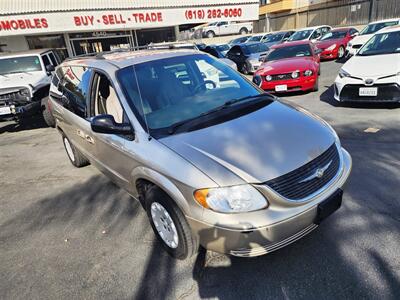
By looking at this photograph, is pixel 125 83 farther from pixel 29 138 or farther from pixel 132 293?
pixel 29 138

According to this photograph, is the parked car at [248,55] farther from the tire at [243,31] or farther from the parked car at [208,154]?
the tire at [243,31]

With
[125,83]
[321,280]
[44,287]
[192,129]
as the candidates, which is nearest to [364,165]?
[321,280]

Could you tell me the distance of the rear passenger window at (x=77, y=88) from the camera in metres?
3.52

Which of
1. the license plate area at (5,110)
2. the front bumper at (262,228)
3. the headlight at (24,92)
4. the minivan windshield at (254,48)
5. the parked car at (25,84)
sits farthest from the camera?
the minivan windshield at (254,48)

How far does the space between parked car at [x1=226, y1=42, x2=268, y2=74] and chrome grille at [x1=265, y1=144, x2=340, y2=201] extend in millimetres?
10670

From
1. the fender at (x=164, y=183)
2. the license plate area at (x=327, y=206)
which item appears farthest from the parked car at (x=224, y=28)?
the license plate area at (x=327, y=206)

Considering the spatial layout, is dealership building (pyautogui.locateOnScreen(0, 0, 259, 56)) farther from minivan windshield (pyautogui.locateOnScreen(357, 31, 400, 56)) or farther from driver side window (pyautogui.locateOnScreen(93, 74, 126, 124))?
driver side window (pyautogui.locateOnScreen(93, 74, 126, 124))

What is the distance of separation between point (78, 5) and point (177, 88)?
53.8ft

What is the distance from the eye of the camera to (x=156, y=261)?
8.87 ft

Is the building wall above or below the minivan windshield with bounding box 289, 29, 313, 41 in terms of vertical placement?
above

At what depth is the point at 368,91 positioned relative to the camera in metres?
5.87

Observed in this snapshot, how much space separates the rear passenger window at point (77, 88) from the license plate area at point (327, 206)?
277 cm

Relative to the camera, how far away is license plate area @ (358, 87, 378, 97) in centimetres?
580

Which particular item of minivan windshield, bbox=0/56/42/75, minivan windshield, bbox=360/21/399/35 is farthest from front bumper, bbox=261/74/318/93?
minivan windshield, bbox=360/21/399/35
